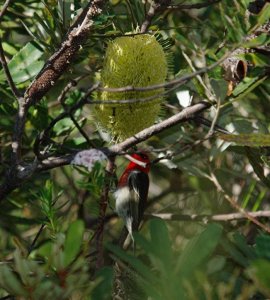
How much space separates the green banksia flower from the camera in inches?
68.8

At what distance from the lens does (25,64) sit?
2.26 metres

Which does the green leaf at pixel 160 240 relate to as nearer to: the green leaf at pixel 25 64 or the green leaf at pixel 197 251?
Result: the green leaf at pixel 197 251

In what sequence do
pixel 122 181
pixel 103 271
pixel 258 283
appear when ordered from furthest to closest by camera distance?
pixel 122 181
pixel 103 271
pixel 258 283

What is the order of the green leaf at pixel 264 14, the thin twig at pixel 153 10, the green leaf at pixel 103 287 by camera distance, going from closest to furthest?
1. the green leaf at pixel 103 287
2. the green leaf at pixel 264 14
3. the thin twig at pixel 153 10

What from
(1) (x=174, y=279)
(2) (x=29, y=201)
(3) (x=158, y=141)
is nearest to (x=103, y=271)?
(1) (x=174, y=279)

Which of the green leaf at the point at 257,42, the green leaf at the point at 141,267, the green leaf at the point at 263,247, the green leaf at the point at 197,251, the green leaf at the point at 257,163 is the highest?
the green leaf at the point at 257,42

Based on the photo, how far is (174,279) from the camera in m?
1.08

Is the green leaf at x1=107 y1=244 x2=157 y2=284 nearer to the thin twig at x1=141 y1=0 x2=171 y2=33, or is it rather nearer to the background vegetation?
the background vegetation

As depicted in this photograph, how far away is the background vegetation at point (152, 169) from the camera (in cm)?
118

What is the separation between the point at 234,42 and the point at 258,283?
73cm

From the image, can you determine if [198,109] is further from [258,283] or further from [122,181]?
[122,181]

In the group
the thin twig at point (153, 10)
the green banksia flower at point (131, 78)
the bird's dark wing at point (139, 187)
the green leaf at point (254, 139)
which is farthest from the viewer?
the bird's dark wing at point (139, 187)

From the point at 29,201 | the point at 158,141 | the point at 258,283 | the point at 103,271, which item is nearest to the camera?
the point at 258,283

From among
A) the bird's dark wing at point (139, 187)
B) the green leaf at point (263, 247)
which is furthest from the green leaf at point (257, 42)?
the bird's dark wing at point (139, 187)
